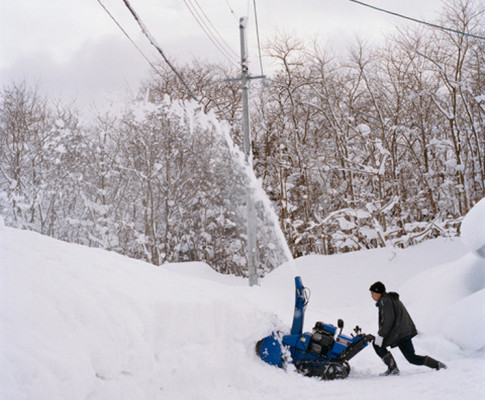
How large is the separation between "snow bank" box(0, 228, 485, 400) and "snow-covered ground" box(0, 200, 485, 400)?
0.01m

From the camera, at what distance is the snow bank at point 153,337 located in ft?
9.61

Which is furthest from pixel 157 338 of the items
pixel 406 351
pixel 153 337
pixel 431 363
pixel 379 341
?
pixel 431 363

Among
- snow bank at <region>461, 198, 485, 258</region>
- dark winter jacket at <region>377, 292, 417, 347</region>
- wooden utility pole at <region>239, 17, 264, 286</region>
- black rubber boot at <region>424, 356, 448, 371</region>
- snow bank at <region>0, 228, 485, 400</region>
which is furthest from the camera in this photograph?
wooden utility pole at <region>239, 17, 264, 286</region>

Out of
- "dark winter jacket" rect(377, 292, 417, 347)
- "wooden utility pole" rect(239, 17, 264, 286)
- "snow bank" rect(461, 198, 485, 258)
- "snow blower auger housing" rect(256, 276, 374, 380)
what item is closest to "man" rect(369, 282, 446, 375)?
"dark winter jacket" rect(377, 292, 417, 347)

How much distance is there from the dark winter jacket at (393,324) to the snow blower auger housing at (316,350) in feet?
0.67

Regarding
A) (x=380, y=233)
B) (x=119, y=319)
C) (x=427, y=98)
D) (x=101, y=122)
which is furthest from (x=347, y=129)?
(x=119, y=319)

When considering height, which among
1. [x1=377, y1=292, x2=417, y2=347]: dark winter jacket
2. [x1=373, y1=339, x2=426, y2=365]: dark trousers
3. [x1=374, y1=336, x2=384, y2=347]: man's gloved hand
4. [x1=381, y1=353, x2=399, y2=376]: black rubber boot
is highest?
[x1=377, y1=292, x2=417, y2=347]: dark winter jacket

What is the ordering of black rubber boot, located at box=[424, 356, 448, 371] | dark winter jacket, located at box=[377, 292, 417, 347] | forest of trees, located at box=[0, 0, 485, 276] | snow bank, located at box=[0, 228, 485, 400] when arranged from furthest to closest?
forest of trees, located at box=[0, 0, 485, 276] < dark winter jacket, located at box=[377, 292, 417, 347] < black rubber boot, located at box=[424, 356, 448, 371] < snow bank, located at box=[0, 228, 485, 400]

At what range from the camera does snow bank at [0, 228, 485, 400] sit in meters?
2.93

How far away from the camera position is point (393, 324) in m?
5.02

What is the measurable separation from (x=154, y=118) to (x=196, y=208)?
5.70 metres

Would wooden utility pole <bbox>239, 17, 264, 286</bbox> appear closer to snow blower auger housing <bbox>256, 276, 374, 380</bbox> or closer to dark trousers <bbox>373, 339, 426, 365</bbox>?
snow blower auger housing <bbox>256, 276, 374, 380</bbox>

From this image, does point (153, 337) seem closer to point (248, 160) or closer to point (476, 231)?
point (476, 231)

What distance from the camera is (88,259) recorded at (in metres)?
4.93
